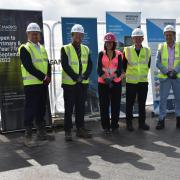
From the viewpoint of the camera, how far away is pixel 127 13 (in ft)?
28.5

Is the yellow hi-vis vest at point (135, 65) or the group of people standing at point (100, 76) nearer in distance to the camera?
the group of people standing at point (100, 76)

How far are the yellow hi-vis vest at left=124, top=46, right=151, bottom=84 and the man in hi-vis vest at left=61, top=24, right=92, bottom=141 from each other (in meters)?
0.93

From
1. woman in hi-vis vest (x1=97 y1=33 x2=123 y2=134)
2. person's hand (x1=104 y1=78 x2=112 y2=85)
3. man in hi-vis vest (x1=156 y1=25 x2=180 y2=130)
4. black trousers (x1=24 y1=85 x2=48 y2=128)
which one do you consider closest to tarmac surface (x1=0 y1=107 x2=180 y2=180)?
black trousers (x1=24 y1=85 x2=48 y2=128)

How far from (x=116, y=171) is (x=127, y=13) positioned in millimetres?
4511

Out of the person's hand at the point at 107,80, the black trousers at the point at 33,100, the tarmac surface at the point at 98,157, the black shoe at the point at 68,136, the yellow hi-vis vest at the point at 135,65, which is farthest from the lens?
the yellow hi-vis vest at the point at 135,65

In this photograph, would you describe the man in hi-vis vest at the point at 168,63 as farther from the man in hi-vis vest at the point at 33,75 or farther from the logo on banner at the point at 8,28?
the logo on banner at the point at 8,28

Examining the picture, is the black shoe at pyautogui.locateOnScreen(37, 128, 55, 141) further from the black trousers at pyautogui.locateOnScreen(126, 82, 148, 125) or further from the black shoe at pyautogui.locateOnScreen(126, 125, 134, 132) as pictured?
the black trousers at pyautogui.locateOnScreen(126, 82, 148, 125)

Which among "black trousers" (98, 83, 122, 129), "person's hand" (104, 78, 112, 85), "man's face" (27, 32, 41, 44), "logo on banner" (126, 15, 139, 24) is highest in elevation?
"logo on banner" (126, 15, 139, 24)

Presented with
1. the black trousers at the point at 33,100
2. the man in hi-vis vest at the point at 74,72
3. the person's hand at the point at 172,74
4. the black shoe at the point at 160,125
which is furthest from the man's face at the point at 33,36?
the black shoe at the point at 160,125

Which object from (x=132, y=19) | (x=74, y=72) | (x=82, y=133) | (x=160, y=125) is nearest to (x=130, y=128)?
(x=160, y=125)

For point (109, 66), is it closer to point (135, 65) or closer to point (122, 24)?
point (135, 65)

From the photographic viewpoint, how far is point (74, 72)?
22.4ft

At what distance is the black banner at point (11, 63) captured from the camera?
7.27 metres

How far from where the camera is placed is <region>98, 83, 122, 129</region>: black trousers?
23.8 feet
